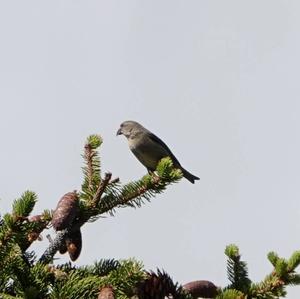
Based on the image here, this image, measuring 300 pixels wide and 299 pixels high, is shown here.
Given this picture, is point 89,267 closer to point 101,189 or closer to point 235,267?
point 101,189

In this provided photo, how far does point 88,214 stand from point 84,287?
676 millimetres

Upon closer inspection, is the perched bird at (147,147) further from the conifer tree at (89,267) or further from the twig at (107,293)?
the twig at (107,293)

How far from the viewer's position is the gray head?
11.3 metres

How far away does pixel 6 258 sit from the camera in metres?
3.56

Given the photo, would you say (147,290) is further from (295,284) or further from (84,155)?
(84,155)

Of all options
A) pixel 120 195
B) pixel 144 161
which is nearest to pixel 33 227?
pixel 120 195

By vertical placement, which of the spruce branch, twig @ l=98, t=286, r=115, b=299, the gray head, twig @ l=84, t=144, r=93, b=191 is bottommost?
twig @ l=98, t=286, r=115, b=299

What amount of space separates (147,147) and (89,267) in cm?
661

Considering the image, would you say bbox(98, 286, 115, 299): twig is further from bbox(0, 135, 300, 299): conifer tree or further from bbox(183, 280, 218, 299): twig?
bbox(183, 280, 218, 299): twig

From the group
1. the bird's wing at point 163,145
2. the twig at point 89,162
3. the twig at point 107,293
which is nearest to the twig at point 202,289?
the twig at point 107,293

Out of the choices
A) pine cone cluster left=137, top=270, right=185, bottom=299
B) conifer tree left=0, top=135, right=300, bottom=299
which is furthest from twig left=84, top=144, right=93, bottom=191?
pine cone cluster left=137, top=270, right=185, bottom=299

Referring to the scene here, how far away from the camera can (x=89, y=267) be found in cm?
397

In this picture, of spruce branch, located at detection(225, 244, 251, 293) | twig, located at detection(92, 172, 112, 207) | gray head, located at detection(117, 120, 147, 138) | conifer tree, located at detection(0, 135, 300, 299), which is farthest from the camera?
gray head, located at detection(117, 120, 147, 138)

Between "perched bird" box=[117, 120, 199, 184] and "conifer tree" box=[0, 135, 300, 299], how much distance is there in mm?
5706
